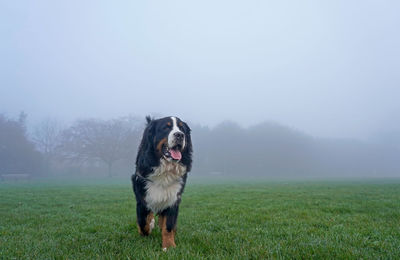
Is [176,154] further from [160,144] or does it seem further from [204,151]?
[204,151]

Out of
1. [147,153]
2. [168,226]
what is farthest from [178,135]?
[168,226]

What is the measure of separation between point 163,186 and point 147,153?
714mm

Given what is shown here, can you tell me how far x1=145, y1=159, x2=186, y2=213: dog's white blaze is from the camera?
4.91 metres

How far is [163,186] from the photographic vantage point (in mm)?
4941

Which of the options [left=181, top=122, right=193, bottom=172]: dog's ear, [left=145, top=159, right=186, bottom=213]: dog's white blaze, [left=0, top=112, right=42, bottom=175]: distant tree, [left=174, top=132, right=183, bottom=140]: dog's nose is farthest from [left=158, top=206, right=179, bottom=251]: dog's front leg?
[left=0, top=112, right=42, bottom=175]: distant tree

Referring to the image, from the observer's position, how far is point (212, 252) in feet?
13.5

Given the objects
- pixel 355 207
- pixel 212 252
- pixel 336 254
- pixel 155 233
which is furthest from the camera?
pixel 355 207

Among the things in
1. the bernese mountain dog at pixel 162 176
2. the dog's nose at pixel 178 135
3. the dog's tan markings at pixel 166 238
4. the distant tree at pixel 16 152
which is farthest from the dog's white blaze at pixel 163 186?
the distant tree at pixel 16 152

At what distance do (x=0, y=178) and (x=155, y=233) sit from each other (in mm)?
46489

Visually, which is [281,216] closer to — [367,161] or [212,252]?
[212,252]

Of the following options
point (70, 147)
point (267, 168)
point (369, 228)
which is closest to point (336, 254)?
point (369, 228)

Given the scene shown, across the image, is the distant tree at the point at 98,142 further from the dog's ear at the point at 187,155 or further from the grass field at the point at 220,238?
the dog's ear at the point at 187,155

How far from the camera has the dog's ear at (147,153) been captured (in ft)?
16.5

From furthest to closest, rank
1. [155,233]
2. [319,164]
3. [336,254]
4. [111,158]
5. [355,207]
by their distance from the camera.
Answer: [319,164] < [111,158] < [355,207] < [155,233] < [336,254]
